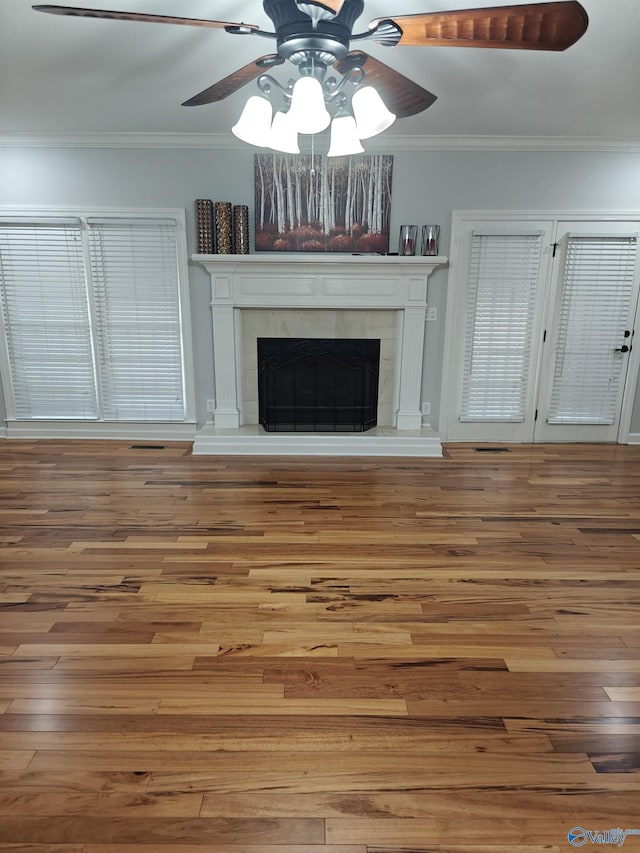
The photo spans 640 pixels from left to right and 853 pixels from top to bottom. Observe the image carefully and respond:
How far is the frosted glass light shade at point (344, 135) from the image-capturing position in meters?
2.17

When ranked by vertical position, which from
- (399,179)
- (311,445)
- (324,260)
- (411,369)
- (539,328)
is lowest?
(311,445)

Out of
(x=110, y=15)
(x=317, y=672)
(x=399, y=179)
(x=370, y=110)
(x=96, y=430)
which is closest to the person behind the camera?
(x=110, y=15)

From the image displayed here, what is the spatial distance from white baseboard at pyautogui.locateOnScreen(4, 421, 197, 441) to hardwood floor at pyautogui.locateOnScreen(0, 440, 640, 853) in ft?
4.64

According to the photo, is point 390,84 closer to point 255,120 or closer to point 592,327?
point 255,120

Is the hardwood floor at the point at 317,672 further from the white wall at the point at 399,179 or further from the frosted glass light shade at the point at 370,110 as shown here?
the white wall at the point at 399,179

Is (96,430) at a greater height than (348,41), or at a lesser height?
lesser

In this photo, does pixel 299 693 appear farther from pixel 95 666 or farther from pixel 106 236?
pixel 106 236

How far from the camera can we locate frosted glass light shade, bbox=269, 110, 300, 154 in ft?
6.75

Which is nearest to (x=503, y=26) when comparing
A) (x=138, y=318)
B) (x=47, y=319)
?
(x=138, y=318)

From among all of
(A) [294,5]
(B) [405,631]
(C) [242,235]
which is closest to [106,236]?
(C) [242,235]

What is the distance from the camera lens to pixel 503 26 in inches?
62.6

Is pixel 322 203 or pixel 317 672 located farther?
pixel 322 203

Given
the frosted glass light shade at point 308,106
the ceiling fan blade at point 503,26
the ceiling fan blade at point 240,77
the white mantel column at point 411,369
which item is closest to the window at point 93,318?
the white mantel column at point 411,369

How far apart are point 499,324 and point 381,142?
6.07 feet
